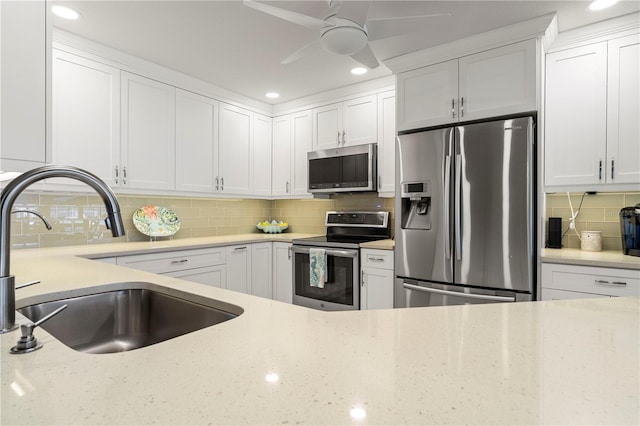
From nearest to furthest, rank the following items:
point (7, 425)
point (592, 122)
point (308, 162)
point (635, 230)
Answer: point (7, 425) → point (635, 230) → point (592, 122) → point (308, 162)

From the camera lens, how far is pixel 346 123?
11.3ft

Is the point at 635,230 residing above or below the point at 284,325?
above

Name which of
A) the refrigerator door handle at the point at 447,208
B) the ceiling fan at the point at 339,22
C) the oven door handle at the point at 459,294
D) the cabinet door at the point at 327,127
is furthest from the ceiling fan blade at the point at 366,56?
the oven door handle at the point at 459,294

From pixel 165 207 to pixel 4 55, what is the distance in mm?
2385

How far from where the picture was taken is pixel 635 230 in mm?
2123

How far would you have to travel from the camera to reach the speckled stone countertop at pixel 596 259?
1915 mm

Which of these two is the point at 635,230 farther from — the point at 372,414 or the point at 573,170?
the point at 372,414

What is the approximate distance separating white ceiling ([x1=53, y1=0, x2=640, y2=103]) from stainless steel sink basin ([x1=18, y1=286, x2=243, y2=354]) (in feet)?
5.72

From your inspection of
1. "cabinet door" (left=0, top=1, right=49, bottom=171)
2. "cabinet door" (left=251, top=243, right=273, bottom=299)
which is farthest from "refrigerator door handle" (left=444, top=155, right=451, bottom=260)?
"cabinet door" (left=0, top=1, right=49, bottom=171)

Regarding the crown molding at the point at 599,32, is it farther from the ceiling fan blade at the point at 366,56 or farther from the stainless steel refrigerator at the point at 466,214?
the ceiling fan blade at the point at 366,56

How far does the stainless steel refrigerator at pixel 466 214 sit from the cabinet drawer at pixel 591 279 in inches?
4.2

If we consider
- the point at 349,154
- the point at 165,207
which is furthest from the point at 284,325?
the point at 165,207

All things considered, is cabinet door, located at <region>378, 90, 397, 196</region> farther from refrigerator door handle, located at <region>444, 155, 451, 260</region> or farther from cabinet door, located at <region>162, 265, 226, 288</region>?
cabinet door, located at <region>162, 265, 226, 288</region>

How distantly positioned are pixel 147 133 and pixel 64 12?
94cm
